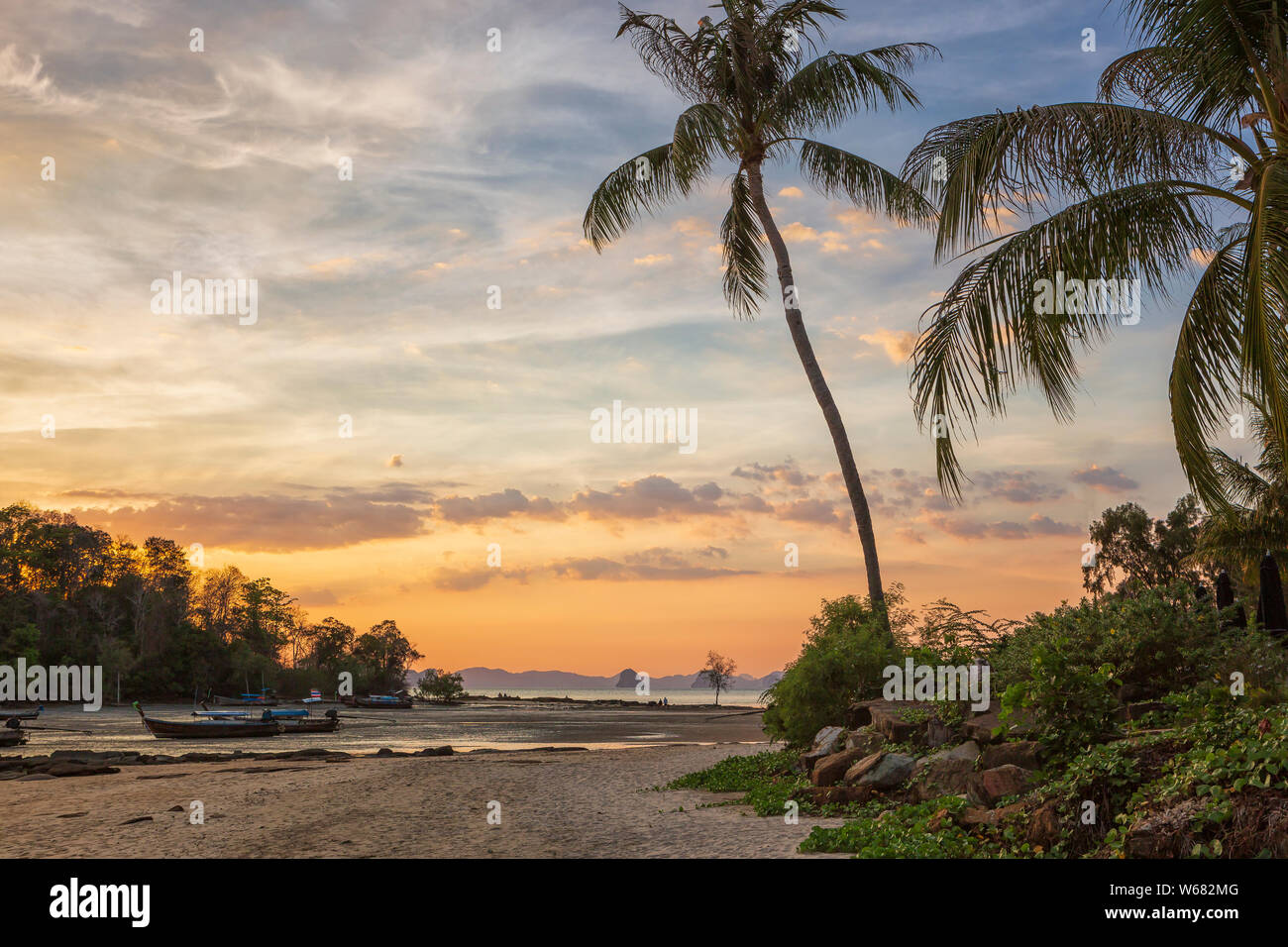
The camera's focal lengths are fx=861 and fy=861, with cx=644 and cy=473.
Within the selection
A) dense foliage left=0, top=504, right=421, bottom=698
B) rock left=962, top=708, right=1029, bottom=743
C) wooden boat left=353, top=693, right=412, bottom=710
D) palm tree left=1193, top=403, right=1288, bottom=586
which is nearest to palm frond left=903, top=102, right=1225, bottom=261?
rock left=962, top=708, right=1029, bottom=743

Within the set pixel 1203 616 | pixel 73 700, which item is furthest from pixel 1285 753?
pixel 73 700

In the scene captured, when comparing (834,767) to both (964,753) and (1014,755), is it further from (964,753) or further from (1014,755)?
(1014,755)

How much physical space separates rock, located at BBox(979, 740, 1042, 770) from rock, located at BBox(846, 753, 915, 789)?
149 cm

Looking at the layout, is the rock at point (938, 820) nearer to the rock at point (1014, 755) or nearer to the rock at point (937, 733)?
the rock at point (1014, 755)

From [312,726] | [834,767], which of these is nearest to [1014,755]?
[834,767]

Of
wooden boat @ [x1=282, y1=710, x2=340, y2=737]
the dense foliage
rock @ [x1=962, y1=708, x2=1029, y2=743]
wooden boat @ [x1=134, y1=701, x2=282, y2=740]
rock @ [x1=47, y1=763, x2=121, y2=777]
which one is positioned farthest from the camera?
the dense foliage

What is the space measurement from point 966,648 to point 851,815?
4408mm

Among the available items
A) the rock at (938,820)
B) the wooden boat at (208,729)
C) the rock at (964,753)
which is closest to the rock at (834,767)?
the rock at (964,753)

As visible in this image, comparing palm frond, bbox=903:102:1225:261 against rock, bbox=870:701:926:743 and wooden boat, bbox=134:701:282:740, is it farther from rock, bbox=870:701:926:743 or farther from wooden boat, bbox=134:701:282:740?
wooden boat, bbox=134:701:282:740

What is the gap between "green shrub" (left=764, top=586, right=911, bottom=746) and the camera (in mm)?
15188

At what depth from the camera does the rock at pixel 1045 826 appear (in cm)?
700

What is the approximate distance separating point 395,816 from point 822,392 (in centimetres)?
1184

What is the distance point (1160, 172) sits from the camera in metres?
9.88
